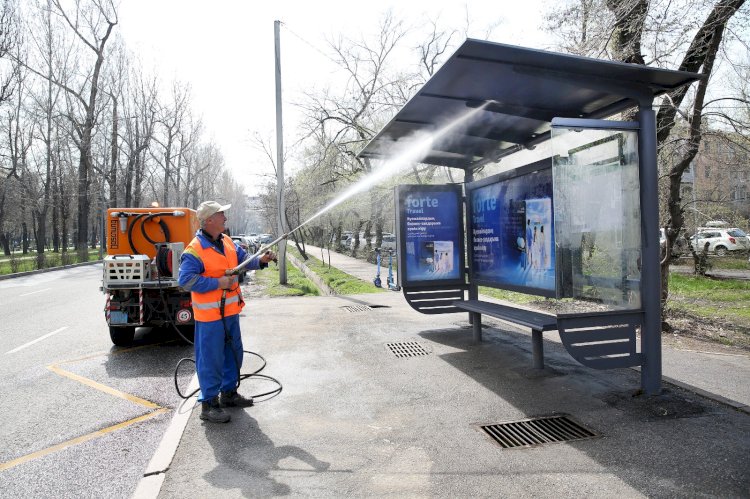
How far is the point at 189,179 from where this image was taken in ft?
188

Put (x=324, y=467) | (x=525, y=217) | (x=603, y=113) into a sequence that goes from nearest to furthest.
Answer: (x=324, y=467) < (x=603, y=113) < (x=525, y=217)

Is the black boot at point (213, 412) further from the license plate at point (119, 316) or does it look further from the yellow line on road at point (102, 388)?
the license plate at point (119, 316)

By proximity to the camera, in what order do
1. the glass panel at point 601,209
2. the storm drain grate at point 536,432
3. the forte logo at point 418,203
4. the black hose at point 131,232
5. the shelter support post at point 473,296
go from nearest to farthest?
the storm drain grate at point 536,432 → the glass panel at point 601,209 → the shelter support post at point 473,296 → the forte logo at point 418,203 → the black hose at point 131,232

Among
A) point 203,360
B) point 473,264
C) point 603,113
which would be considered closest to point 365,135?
point 473,264

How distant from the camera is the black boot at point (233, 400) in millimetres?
4812

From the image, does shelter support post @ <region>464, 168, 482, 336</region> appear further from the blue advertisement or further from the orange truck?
the orange truck

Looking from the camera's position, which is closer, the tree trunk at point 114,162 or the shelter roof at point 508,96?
the shelter roof at point 508,96

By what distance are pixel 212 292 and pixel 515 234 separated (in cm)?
429

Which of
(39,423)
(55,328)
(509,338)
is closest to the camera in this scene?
(39,423)

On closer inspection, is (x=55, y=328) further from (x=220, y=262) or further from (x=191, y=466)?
(x=191, y=466)

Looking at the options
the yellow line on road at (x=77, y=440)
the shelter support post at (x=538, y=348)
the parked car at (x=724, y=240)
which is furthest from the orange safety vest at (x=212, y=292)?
the parked car at (x=724, y=240)

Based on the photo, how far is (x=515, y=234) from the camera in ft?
22.8

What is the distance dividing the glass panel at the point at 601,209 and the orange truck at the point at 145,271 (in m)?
5.43

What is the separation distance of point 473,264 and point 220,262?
15.4 feet
